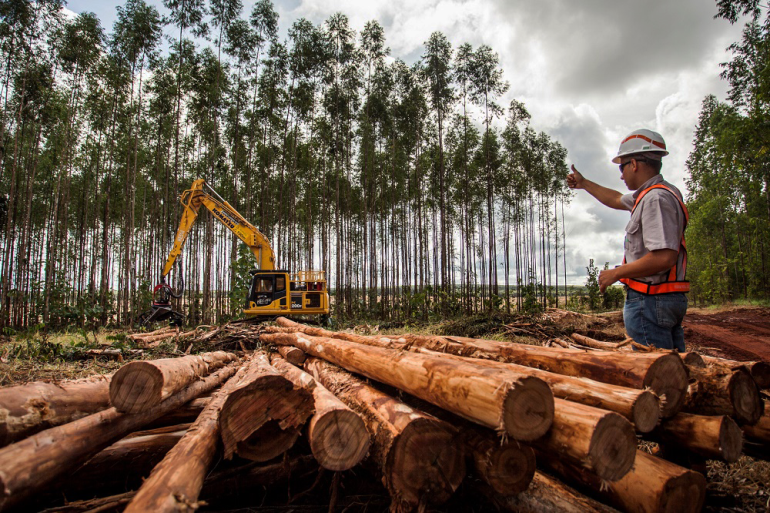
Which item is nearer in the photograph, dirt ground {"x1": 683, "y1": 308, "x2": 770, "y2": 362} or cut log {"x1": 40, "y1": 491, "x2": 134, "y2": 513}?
cut log {"x1": 40, "y1": 491, "x2": 134, "y2": 513}

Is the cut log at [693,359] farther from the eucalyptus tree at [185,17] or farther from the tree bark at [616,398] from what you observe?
the eucalyptus tree at [185,17]

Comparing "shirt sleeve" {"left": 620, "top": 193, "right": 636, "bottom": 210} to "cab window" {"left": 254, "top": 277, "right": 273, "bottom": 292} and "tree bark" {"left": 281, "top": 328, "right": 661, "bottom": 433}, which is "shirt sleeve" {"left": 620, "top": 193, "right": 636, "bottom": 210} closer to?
"tree bark" {"left": 281, "top": 328, "right": 661, "bottom": 433}

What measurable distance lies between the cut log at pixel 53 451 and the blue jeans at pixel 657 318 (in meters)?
3.35

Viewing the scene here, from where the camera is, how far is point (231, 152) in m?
21.9

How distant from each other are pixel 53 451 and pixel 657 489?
2.60 metres

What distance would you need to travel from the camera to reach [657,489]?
1.48 metres

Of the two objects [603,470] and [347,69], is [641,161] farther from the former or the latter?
[347,69]

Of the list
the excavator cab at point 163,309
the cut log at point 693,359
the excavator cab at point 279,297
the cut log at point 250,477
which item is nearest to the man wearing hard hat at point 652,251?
the cut log at point 693,359

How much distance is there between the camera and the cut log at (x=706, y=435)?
1.58 m

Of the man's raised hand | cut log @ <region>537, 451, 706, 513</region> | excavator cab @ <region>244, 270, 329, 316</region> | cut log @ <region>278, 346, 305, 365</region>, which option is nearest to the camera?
cut log @ <region>537, 451, 706, 513</region>

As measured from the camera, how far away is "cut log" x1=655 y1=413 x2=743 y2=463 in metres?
1.58

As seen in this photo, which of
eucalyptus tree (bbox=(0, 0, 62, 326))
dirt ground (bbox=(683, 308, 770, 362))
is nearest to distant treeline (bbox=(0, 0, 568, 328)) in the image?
eucalyptus tree (bbox=(0, 0, 62, 326))

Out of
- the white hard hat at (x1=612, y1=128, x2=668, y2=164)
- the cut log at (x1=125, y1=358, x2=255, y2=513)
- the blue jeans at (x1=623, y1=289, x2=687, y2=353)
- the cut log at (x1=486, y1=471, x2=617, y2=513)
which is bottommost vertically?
the cut log at (x1=486, y1=471, x2=617, y2=513)

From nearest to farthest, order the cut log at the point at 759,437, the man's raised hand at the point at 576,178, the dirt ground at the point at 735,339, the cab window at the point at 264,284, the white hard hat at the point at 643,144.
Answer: the cut log at the point at 759,437
the white hard hat at the point at 643,144
the man's raised hand at the point at 576,178
the dirt ground at the point at 735,339
the cab window at the point at 264,284
